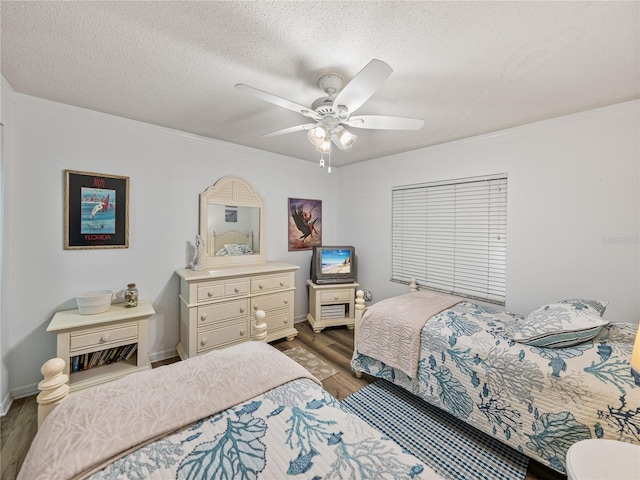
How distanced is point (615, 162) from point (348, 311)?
10.1 feet

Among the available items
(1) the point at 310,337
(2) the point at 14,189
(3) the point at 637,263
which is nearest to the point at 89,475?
(2) the point at 14,189

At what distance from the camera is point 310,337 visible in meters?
3.42

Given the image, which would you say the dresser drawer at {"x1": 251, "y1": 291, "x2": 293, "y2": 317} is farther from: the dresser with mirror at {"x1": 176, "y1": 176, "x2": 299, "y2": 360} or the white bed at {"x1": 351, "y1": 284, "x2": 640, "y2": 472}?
the white bed at {"x1": 351, "y1": 284, "x2": 640, "y2": 472}

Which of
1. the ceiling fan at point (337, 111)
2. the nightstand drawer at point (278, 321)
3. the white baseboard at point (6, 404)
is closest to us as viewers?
the ceiling fan at point (337, 111)

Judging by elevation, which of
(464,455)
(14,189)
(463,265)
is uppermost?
(14,189)

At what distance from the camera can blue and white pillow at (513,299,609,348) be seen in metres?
1.60

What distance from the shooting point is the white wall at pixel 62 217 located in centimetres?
209

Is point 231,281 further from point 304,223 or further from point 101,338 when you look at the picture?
point 304,223

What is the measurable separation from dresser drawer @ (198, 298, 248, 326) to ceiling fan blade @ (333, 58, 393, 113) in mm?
2247

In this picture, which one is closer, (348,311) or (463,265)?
(463,265)

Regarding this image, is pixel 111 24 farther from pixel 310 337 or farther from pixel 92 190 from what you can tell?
pixel 310 337

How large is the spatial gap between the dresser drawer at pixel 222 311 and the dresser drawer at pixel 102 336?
568 mm

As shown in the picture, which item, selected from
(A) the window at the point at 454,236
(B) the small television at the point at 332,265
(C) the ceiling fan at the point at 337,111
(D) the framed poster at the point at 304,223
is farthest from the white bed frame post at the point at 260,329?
(A) the window at the point at 454,236

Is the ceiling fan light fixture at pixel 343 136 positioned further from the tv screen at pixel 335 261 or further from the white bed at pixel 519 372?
the tv screen at pixel 335 261
